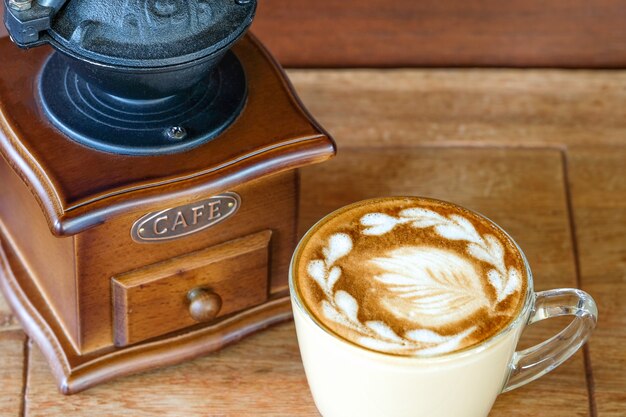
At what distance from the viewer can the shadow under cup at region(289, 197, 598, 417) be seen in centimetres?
111

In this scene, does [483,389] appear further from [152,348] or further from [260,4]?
[260,4]

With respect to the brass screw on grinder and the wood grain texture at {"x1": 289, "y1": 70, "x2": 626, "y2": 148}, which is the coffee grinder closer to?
the brass screw on grinder

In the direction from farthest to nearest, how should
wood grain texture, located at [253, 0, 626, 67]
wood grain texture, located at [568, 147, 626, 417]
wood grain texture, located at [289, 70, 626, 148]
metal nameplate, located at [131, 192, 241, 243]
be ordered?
wood grain texture, located at [253, 0, 626, 67] < wood grain texture, located at [289, 70, 626, 148] < wood grain texture, located at [568, 147, 626, 417] < metal nameplate, located at [131, 192, 241, 243]

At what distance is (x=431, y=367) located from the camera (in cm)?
111

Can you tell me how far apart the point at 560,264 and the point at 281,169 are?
441 mm

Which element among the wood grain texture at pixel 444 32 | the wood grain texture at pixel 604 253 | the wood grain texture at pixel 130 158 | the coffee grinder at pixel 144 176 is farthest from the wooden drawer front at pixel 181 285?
the wood grain texture at pixel 444 32

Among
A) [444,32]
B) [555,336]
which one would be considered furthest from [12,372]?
[444,32]

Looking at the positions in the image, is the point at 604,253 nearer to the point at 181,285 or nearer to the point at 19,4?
the point at 181,285

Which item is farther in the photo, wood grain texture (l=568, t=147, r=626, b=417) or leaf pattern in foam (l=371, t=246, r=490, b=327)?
wood grain texture (l=568, t=147, r=626, b=417)

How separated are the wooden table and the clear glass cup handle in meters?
0.06

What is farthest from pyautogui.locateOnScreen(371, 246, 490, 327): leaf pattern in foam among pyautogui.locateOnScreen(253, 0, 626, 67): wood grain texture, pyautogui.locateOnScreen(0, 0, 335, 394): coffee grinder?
pyautogui.locateOnScreen(253, 0, 626, 67): wood grain texture

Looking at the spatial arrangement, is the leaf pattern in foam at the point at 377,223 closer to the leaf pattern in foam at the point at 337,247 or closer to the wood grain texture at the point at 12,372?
the leaf pattern in foam at the point at 337,247

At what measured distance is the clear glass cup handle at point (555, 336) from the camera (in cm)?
120

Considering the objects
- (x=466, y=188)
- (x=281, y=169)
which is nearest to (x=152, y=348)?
(x=281, y=169)
